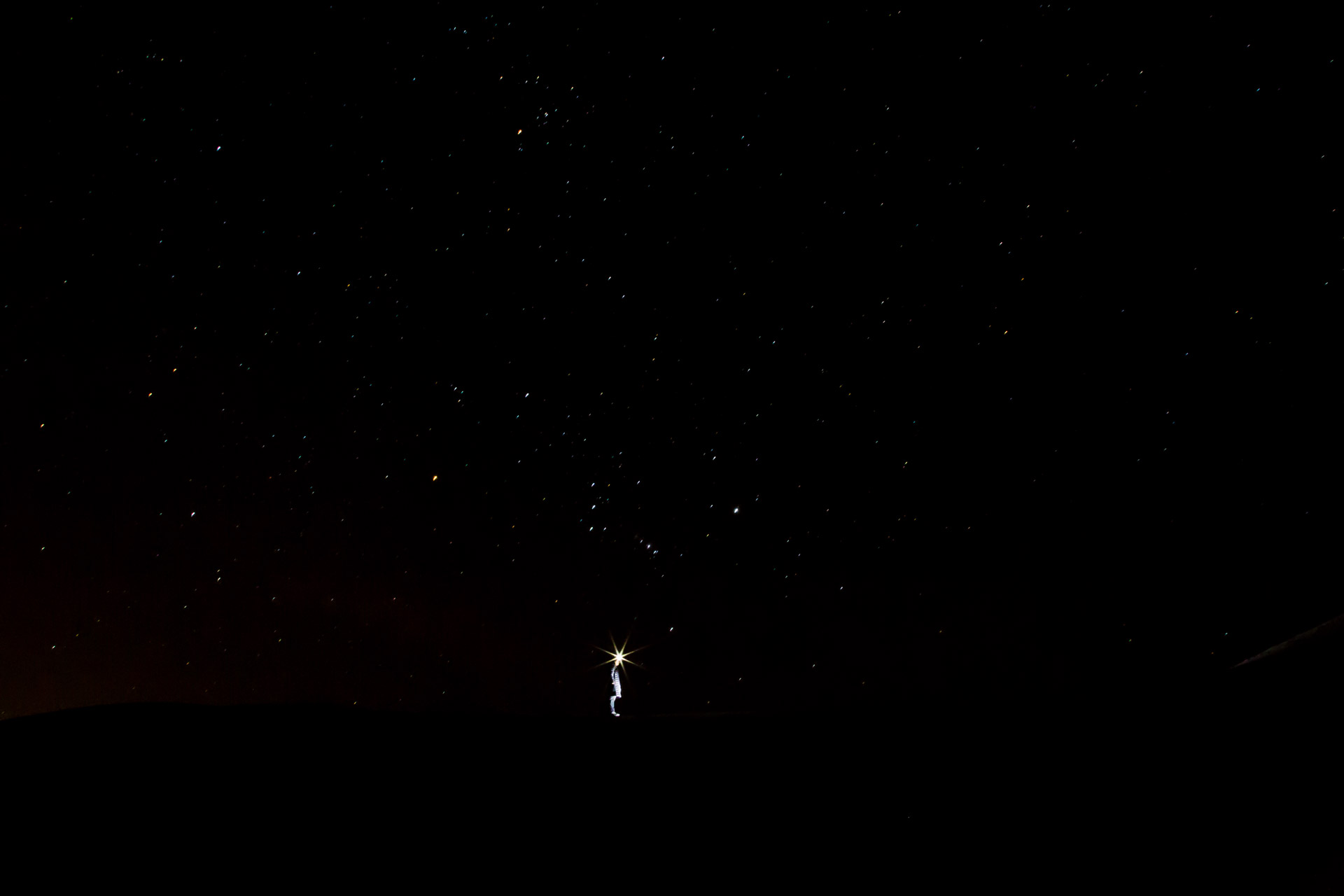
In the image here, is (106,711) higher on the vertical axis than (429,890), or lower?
higher

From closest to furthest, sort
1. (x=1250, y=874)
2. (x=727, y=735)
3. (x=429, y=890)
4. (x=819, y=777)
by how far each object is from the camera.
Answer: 1. (x=1250, y=874)
2. (x=429, y=890)
3. (x=819, y=777)
4. (x=727, y=735)

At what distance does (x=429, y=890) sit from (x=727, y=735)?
3.10ft

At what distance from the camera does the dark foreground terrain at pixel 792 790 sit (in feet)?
5.12

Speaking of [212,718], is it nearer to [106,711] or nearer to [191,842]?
[106,711]

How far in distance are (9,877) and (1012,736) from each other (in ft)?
8.55

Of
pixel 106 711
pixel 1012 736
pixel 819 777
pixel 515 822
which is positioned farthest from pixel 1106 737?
pixel 106 711

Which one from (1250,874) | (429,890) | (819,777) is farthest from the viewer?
(819,777)

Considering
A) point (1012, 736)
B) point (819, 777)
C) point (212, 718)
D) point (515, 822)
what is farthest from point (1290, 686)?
point (212, 718)

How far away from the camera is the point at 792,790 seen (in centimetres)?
188

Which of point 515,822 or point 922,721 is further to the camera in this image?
point 922,721

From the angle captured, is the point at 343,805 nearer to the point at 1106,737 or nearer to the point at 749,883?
the point at 749,883

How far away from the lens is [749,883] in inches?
66.0

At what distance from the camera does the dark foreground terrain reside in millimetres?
1561

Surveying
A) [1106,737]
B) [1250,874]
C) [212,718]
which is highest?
[212,718]
